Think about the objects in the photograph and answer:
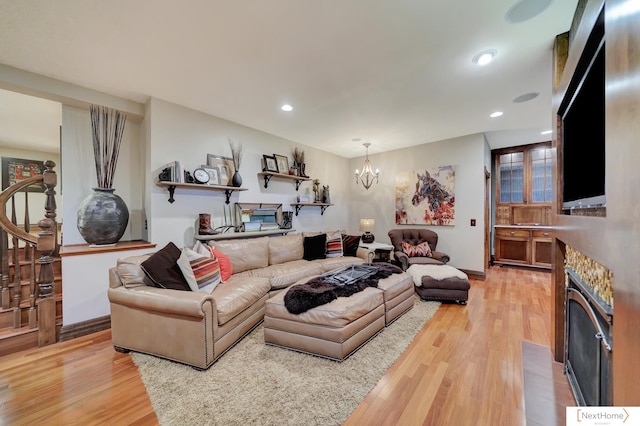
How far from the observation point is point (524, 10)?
5.62 feet

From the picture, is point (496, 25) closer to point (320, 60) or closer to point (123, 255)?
point (320, 60)

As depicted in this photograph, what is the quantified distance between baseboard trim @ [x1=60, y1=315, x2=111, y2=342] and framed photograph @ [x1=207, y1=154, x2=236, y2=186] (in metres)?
2.02

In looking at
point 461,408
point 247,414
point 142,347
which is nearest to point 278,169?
point 142,347

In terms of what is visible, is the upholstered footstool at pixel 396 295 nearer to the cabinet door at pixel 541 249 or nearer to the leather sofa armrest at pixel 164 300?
the leather sofa armrest at pixel 164 300

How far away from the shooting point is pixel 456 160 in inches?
187

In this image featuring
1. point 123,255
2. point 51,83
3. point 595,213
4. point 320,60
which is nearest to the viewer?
point 595,213

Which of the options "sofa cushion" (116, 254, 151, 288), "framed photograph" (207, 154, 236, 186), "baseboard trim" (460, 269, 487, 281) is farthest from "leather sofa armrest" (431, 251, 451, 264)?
"sofa cushion" (116, 254, 151, 288)

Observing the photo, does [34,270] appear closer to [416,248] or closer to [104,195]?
[104,195]

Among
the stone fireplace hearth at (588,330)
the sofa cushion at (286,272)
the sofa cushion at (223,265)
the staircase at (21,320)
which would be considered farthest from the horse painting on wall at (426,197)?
the staircase at (21,320)

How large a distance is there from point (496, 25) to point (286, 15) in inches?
60.5

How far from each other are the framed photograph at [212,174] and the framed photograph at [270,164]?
86cm

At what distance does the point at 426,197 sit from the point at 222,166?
384 cm

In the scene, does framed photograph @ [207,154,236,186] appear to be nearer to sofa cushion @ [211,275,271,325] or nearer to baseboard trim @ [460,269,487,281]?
sofa cushion @ [211,275,271,325]

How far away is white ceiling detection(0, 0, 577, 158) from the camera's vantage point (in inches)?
68.1
